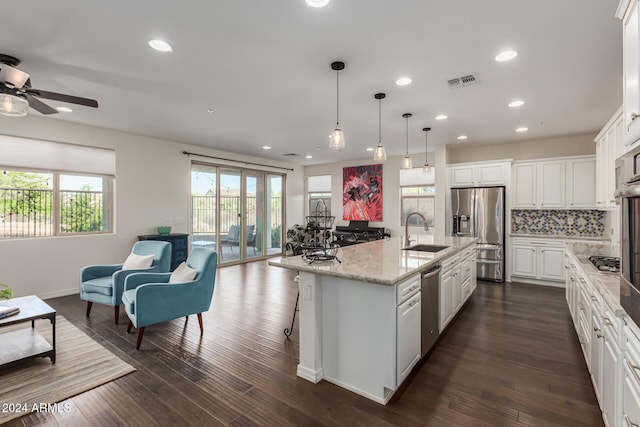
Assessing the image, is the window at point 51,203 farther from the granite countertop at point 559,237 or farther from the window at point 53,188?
the granite countertop at point 559,237

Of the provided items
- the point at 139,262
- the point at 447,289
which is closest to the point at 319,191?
the point at 139,262

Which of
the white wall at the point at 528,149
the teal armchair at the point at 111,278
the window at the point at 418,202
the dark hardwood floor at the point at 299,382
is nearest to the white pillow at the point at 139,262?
the teal armchair at the point at 111,278

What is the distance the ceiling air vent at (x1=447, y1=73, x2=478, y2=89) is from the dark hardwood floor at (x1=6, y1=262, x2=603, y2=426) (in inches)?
104

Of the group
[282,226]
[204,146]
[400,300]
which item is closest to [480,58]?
[400,300]

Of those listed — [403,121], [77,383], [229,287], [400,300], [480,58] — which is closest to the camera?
[400,300]

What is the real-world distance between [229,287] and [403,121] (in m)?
3.88

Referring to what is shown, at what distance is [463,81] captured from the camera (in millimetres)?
3162

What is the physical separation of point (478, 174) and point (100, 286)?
6189mm

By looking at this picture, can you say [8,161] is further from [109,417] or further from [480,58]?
[480,58]

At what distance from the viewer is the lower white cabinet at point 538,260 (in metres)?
5.15

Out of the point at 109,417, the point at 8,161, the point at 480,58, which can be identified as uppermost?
the point at 480,58

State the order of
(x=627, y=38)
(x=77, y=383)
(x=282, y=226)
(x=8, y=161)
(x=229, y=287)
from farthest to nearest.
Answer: (x=282, y=226) → (x=229, y=287) → (x=8, y=161) → (x=77, y=383) → (x=627, y=38)

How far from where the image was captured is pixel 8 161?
4.24 m

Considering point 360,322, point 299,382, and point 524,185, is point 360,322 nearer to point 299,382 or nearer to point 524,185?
point 299,382
